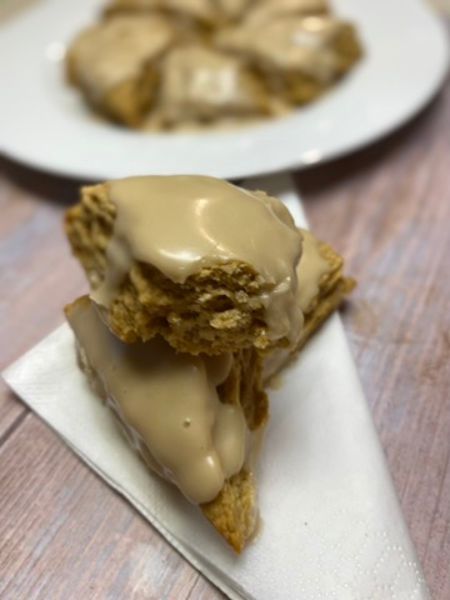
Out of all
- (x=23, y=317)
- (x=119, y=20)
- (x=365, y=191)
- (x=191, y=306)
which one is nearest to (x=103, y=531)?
(x=191, y=306)

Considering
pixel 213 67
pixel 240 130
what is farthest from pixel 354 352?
pixel 213 67

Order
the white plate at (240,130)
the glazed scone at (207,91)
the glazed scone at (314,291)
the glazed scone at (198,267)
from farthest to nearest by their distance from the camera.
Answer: the glazed scone at (207,91) → the white plate at (240,130) → the glazed scone at (314,291) → the glazed scone at (198,267)

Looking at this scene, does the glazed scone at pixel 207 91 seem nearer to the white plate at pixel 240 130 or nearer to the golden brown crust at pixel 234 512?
the white plate at pixel 240 130

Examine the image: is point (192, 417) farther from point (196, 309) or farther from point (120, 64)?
point (120, 64)

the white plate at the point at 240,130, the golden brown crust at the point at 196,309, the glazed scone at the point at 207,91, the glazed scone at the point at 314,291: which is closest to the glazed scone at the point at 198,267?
the golden brown crust at the point at 196,309

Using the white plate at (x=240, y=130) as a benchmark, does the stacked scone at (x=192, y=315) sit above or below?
above

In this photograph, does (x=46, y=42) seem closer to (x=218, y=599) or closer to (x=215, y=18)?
(x=215, y=18)

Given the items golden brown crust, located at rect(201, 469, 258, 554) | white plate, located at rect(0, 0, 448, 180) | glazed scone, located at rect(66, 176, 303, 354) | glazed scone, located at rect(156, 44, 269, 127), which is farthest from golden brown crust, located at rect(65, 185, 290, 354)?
glazed scone, located at rect(156, 44, 269, 127)
